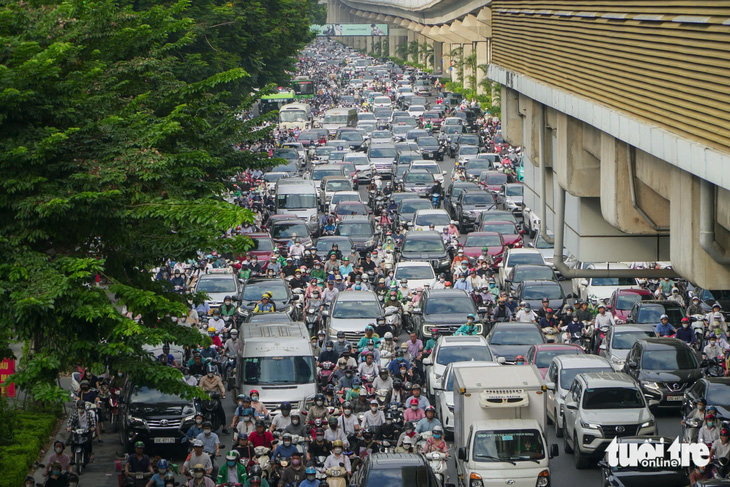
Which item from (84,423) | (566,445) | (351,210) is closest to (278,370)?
(84,423)

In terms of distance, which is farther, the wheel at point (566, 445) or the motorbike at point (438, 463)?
the wheel at point (566, 445)

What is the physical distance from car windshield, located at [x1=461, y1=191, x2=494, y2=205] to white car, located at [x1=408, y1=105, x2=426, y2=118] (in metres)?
41.4

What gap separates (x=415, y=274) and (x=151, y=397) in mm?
13295

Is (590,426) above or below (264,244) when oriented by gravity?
below

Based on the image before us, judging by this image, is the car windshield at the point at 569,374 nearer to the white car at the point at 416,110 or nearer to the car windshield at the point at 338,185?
the car windshield at the point at 338,185

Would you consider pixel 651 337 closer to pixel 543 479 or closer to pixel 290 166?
pixel 543 479

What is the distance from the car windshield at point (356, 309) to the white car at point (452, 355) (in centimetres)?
488

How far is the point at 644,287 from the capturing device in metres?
35.6

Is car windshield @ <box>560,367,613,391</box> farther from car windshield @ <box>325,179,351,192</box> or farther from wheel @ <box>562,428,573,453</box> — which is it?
car windshield @ <box>325,179,351,192</box>

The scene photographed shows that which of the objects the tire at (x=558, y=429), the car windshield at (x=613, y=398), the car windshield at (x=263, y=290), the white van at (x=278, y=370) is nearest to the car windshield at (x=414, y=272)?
the car windshield at (x=263, y=290)

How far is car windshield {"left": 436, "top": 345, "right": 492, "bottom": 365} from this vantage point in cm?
2636

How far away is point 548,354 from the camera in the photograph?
26922 millimetres

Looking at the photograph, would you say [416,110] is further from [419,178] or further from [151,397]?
[151,397]

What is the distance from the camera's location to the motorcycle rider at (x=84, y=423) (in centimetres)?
2325
